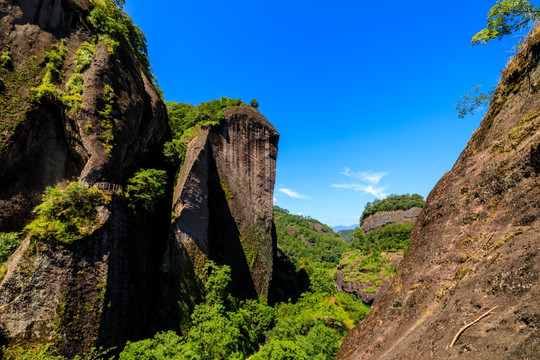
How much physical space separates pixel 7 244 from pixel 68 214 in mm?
3125

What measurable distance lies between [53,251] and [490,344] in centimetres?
1438

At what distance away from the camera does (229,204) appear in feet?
70.6

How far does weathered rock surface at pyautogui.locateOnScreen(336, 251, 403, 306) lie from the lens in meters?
47.0

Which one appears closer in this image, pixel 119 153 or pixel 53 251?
pixel 53 251

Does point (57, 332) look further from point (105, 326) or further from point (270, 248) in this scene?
point (270, 248)

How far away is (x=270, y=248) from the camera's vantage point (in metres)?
23.8

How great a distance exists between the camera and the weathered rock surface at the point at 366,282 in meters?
47.0

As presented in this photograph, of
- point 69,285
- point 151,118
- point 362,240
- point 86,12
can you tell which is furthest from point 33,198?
point 362,240

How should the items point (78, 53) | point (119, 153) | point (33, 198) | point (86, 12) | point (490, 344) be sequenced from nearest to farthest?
point (490, 344) → point (33, 198) → point (119, 153) → point (78, 53) → point (86, 12)

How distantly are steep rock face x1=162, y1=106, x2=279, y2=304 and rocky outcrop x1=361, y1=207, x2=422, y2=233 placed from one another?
71.7 meters

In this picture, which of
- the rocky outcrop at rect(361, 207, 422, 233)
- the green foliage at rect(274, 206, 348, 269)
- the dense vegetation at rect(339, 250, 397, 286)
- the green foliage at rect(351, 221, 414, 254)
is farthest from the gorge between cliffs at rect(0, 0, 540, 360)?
the rocky outcrop at rect(361, 207, 422, 233)

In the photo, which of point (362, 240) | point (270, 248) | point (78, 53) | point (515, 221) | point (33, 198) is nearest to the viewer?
point (515, 221)

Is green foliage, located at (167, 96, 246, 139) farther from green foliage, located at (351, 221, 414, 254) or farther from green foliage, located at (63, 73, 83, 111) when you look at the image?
green foliage, located at (351, 221, 414, 254)

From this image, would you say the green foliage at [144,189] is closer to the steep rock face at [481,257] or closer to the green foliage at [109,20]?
the green foliage at [109,20]
